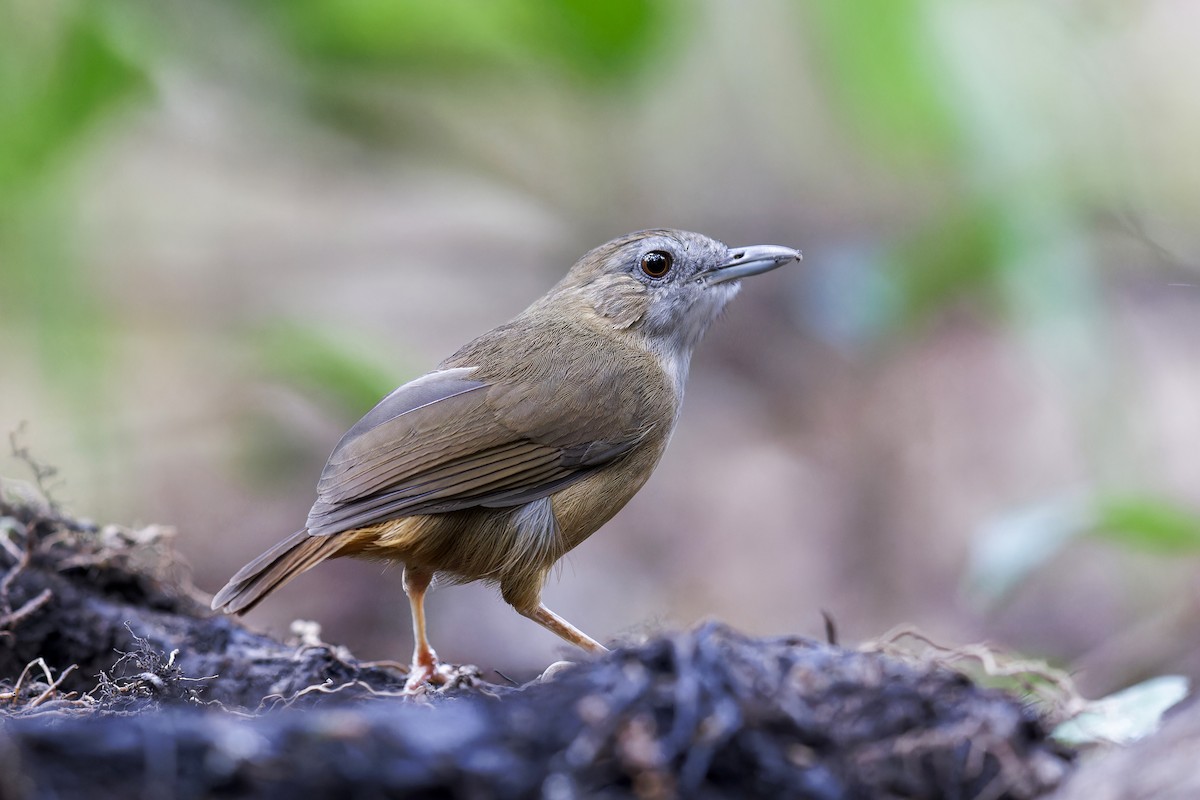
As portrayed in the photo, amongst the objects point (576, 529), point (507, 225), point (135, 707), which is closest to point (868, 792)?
point (135, 707)

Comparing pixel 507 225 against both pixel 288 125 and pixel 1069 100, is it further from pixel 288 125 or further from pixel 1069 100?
pixel 1069 100

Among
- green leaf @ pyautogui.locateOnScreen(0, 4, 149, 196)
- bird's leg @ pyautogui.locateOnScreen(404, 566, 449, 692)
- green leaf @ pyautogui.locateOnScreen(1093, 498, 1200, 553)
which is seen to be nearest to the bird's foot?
bird's leg @ pyautogui.locateOnScreen(404, 566, 449, 692)

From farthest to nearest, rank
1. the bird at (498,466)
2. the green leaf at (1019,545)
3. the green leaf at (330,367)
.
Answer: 1. the green leaf at (330,367)
2. the green leaf at (1019,545)
3. the bird at (498,466)

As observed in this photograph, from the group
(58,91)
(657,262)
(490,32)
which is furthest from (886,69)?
(58,91)

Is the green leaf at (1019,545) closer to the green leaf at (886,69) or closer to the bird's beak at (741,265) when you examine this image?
the bird's beak at (741,265)

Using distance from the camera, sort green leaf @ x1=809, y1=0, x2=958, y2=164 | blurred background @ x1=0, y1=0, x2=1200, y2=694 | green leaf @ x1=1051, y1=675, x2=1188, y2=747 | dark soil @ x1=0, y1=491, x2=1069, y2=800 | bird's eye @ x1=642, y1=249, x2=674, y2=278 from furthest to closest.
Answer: green leaf @ x1=809, y1=0, x2=958, y2=164 < blurred background @ x1=0, y1=0, x2=1200, y2=694 < bird's eye @ x1=642, y1=249, x2=674, y2=278 < green leaf @ x1=1051, y1=675, x2=1188, y2=747 < dark soil @ x1=0, y1=491, x2=1069, y2=800

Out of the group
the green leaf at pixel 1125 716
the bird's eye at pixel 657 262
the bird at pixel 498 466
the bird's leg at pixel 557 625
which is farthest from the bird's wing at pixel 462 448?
the green leaf at pixel 1125 716

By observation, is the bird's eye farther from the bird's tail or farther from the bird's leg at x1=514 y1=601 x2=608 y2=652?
the bird's tail
